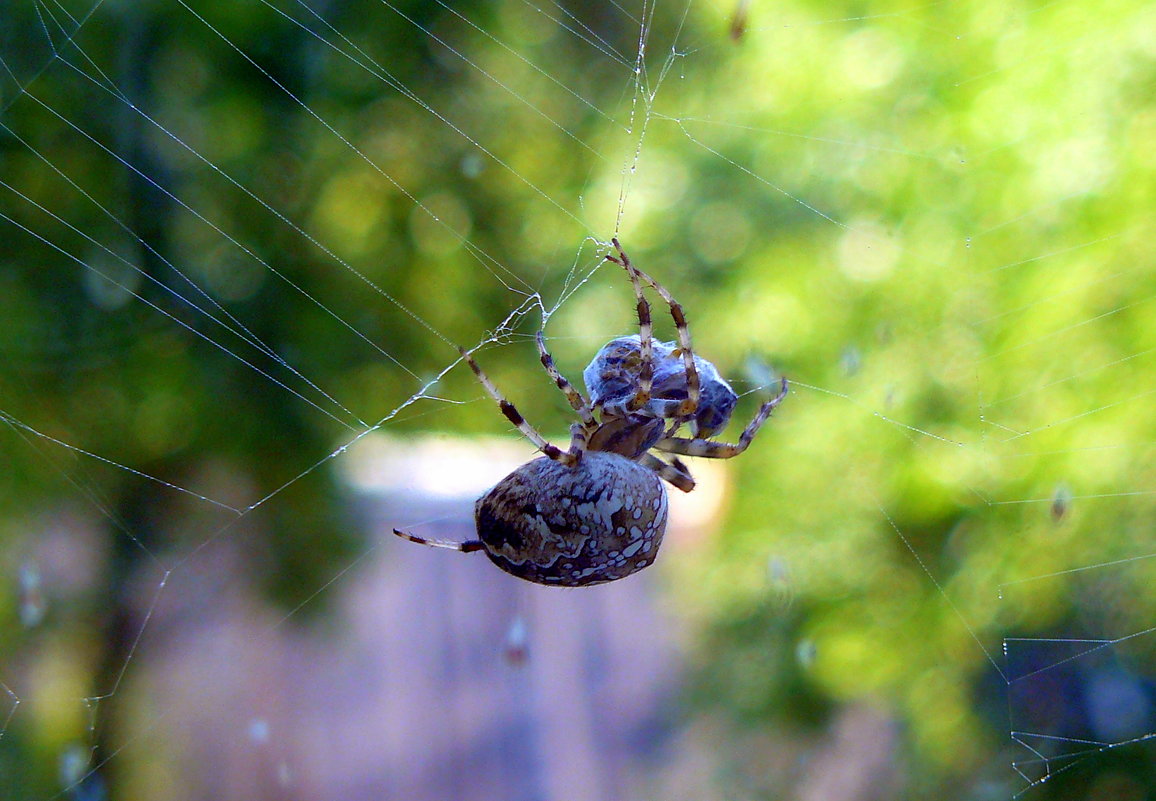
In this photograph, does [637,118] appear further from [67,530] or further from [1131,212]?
[67,530]

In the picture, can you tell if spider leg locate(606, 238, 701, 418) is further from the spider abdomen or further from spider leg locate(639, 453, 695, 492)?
the spider abdomen

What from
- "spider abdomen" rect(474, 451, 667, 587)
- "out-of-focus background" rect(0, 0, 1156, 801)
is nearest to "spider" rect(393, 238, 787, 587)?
"spider abdomen" rect(474, 451, 667, 587)

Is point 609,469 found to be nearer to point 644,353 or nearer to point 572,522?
point 572,522

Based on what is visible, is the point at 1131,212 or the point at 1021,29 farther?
the point at 1021,29

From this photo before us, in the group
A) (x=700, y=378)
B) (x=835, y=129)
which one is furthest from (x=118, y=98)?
(x=835, y=129)

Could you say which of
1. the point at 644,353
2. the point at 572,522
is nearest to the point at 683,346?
the point at 644,353

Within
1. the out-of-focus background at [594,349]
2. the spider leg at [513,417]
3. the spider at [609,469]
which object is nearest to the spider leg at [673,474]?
the spider at [609,469]

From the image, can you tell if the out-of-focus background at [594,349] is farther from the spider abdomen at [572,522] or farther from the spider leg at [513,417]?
the spider abdomen at [572,522]
